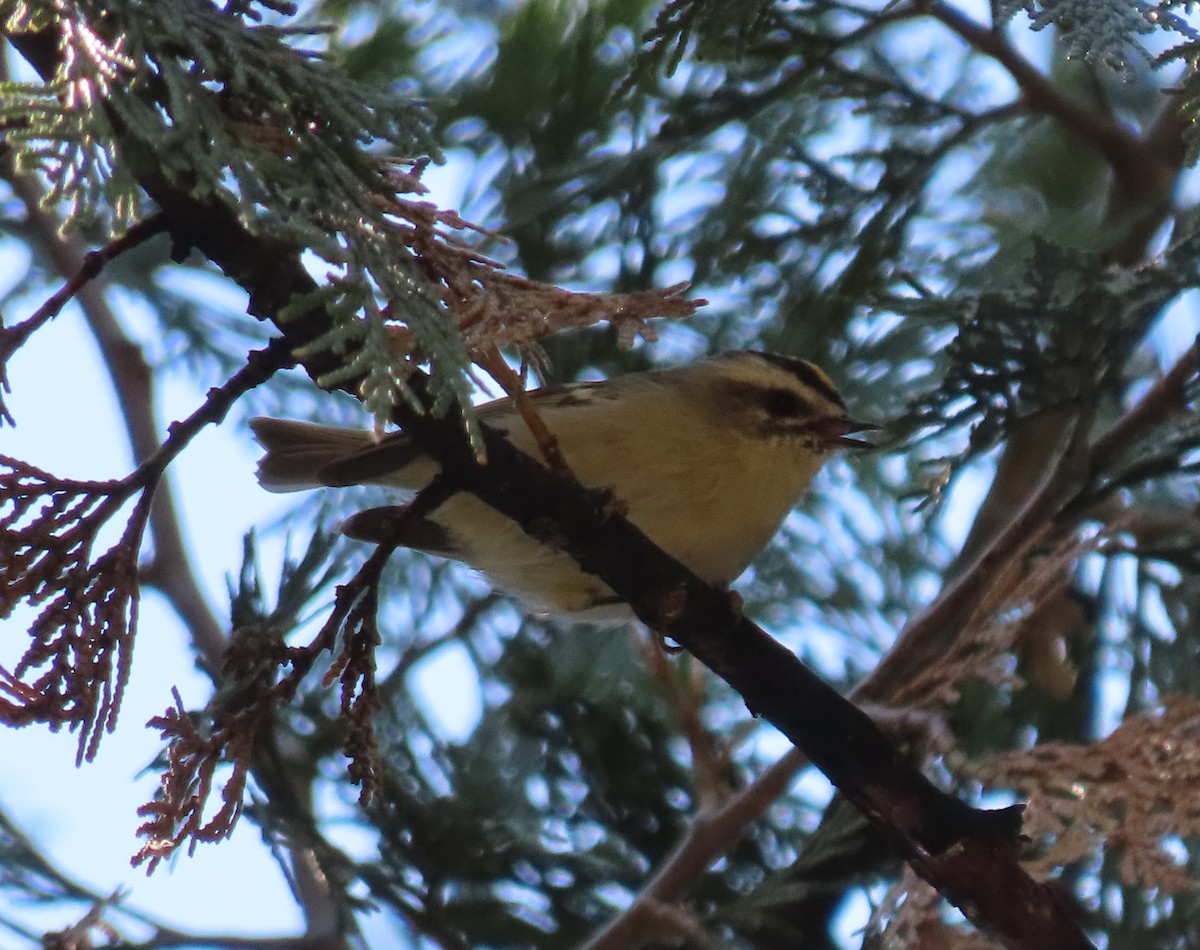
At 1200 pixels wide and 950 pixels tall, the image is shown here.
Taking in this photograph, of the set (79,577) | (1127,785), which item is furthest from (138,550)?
(1127,785)

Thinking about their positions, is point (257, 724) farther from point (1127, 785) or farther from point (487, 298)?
point (1127, 785)

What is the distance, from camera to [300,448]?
10.3ft

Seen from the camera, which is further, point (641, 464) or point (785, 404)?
point (785, 404)

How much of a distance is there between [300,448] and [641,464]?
72cm

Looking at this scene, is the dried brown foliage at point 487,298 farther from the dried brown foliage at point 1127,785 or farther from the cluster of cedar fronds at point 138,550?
the dried brown foliage at point 1127,785

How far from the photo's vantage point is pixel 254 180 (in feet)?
5.00

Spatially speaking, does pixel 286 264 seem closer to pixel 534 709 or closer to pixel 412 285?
pixel 412 285

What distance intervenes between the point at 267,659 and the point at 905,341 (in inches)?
89.4

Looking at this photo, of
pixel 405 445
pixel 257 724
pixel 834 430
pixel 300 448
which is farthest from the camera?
pixel 834 430

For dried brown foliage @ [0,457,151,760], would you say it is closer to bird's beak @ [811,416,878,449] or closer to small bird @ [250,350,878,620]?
small bird @ [250,350,878,620]

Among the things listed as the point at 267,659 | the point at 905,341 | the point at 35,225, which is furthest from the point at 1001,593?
the point at 35,225

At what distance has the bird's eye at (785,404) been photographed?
3.44 meters

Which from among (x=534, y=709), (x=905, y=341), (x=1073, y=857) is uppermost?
(x=905, y=341)

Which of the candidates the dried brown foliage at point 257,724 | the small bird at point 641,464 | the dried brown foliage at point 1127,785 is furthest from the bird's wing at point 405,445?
the dried brown foliage at point 1127,785
